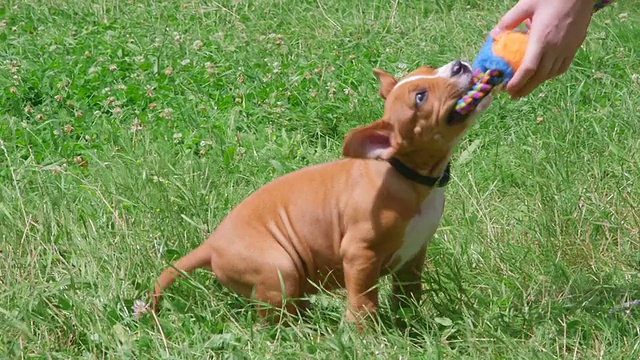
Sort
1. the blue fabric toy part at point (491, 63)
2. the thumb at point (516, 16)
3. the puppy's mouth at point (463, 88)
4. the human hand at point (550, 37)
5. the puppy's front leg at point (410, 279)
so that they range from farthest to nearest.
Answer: the puppy's front leg at point (410, 279) → the puppy's mouth at point (463, 88) → the blue fabric toy part at point (491, 63) → the thumb at point (516, 16) → the human hand at point (550, 37)

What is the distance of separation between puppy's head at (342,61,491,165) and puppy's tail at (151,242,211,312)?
777mm

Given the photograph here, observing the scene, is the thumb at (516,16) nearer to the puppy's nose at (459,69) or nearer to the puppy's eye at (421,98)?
the puppy's nose at (459,69)

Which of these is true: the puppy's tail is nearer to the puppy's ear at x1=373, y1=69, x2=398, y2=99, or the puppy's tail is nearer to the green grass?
the green grass

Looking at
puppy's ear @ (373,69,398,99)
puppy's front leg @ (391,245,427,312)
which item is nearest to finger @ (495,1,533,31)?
puppy's ear @ (373,69,398,99)

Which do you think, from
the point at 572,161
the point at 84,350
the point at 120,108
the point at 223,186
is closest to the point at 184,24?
the point at 120,108

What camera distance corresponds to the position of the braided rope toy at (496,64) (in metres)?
3.82

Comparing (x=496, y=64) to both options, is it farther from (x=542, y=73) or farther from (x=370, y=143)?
(x=370, y=143)

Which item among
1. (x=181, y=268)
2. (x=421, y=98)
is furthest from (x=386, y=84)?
(x=181, y=268)

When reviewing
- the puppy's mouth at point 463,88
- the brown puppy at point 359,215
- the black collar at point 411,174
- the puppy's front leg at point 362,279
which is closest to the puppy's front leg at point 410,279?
the brown puppy at point 359,215

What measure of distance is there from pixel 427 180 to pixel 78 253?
1.59 meters

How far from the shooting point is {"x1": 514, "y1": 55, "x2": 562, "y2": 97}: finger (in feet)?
11.8

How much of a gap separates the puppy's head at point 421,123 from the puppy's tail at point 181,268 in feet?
2.55

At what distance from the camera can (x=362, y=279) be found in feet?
13.5

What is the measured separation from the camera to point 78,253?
15.5 ft
